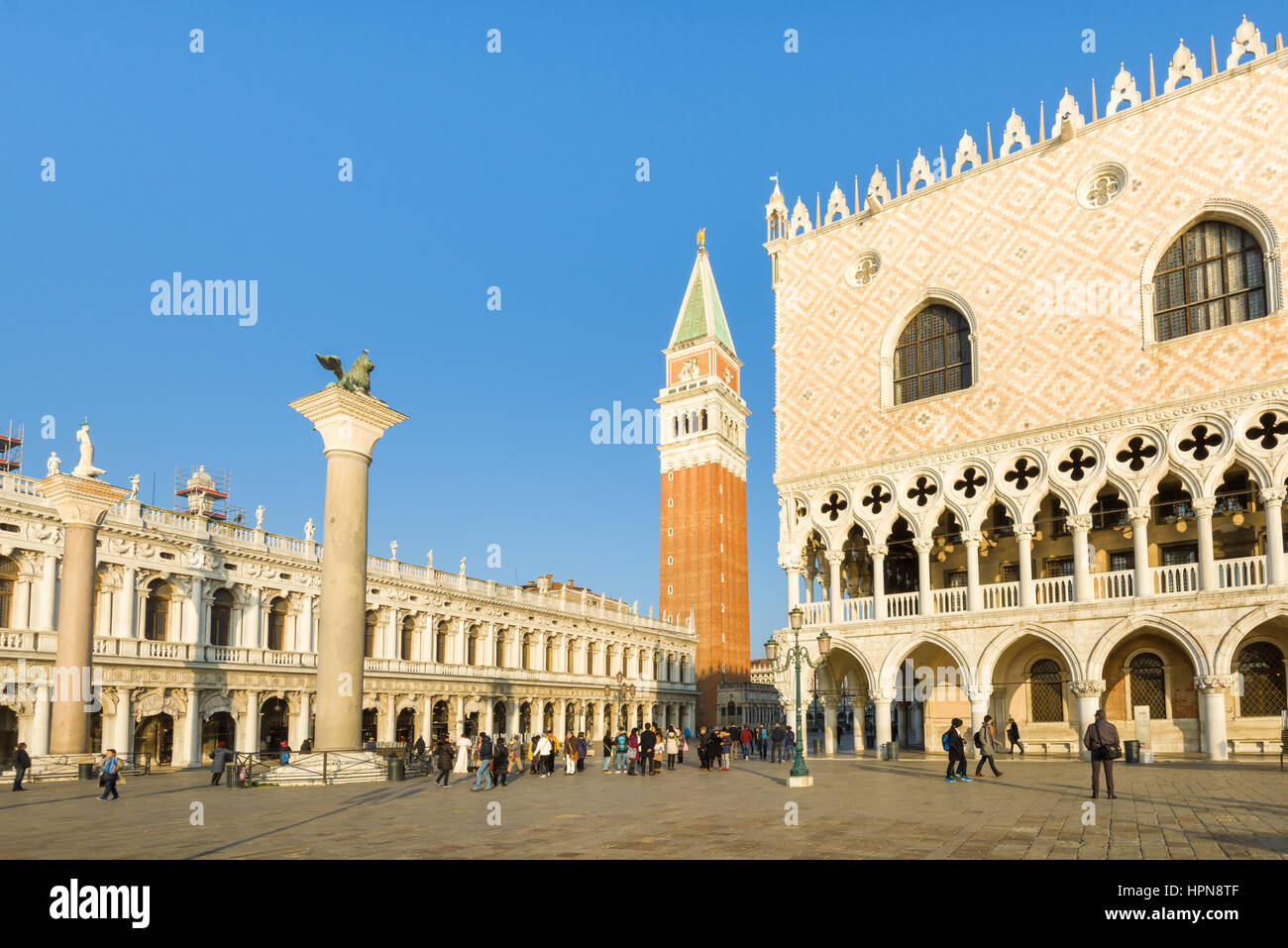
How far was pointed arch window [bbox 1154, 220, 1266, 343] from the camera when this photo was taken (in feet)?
87.1

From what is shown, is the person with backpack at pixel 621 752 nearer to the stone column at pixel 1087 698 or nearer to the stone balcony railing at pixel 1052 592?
the stone balcony railing at pixel 1052 592

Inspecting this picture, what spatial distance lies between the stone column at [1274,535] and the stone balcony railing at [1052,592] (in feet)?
1.10

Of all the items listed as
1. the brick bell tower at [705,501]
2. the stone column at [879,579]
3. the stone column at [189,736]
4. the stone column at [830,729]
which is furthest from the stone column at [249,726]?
the brick bell tower at [705,501]

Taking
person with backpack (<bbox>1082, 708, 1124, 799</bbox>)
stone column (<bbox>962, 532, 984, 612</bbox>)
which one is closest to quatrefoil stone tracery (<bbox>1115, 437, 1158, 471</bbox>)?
stone column (<bbox>962, 532, 984, 612</bbox>)

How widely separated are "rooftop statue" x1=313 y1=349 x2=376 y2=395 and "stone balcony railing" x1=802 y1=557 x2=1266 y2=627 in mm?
17699

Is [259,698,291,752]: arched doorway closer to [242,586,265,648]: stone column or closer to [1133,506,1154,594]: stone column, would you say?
[242,586,265,648]: stone column

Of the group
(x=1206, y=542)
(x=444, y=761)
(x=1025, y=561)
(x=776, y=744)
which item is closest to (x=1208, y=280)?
(x=1206, y=542)

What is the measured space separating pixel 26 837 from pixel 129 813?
394cm

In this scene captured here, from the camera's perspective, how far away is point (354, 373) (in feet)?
78.9

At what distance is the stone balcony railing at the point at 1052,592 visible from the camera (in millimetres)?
25641

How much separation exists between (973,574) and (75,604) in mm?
26575
